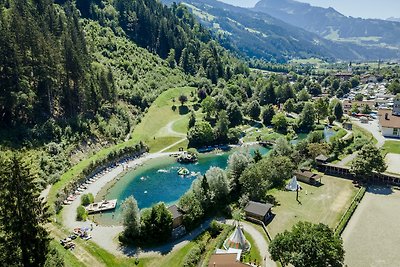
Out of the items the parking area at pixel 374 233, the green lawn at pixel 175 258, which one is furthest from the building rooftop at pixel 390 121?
the green lawn at pixel 175 258

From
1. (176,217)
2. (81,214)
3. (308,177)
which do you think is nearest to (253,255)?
(176,217)

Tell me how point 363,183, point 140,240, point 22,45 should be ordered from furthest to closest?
point 22,45
point 363,183
point 140,240

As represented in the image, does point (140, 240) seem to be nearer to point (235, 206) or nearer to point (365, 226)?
point (235, 206)

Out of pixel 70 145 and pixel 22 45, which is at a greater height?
pixel 22 45

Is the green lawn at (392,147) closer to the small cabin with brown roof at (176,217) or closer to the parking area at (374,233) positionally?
the parking area at (374,233)

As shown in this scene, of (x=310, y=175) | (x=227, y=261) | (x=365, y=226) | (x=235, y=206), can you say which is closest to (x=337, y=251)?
(x=227, y=261)

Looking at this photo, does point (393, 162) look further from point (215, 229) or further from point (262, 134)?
point (215, 229)
